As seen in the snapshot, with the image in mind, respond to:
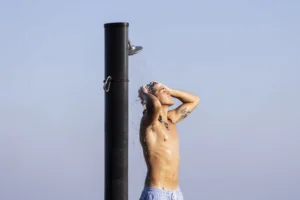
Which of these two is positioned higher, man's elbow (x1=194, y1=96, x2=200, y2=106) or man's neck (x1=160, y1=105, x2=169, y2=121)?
man's elbow (x1=194, y1=96, x2=200, y2=106)

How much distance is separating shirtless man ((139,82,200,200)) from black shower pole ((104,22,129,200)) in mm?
563

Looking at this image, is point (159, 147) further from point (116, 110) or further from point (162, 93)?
point (116, 110)

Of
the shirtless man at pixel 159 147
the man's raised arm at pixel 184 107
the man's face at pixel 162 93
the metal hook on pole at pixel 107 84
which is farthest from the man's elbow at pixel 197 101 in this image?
the metal hook on pole at pixel 107 84

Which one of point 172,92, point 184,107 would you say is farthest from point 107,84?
point 184,107

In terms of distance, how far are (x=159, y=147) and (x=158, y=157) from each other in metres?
0.10

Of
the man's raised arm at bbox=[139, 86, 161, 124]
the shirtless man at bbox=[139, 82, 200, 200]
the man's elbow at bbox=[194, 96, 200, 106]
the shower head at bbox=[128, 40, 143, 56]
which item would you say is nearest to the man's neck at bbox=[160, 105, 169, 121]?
the shirtless man at bbox=[139, 82, 200, 200]

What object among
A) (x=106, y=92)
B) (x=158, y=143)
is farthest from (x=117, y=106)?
(x=158, y=143)

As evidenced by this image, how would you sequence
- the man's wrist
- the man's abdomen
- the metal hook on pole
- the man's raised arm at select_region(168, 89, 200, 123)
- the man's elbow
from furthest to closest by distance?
1. the man's elbow
2. the man's raised arm at select_region(168, 89, 200, 123)
3. the man's wrist
4. the man's abdomen
5. the metal hook on pole

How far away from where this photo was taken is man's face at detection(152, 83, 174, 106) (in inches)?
234

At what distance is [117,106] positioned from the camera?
5.25 meters

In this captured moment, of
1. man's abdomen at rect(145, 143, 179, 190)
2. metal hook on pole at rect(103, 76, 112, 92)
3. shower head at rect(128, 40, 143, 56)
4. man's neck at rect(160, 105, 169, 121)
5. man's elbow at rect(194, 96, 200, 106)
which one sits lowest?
man's abdomen at rect(145, 143, 179, 190)

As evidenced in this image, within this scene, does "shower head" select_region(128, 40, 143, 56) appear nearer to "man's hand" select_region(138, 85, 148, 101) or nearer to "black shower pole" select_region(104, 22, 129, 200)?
"black shower pole" select_region(104, 22, 129, 200)

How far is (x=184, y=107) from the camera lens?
639cm

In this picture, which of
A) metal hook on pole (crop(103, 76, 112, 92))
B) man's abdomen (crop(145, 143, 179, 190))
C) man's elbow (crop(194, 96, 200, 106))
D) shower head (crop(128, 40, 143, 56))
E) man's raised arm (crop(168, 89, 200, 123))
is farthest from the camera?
man's elbow (crop(194, 96, 200, 106))
